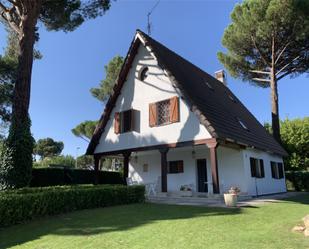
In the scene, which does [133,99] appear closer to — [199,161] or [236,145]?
[199,161]

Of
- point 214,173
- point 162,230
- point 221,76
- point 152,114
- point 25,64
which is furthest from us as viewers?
point 221,76

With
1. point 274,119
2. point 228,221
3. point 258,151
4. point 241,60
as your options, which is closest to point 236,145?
point 258,151

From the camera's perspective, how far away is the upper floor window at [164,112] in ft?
47.6

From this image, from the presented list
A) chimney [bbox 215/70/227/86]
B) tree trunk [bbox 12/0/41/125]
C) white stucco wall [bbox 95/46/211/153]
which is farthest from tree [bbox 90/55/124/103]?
tree trunk [bbox 12/0/41/125]

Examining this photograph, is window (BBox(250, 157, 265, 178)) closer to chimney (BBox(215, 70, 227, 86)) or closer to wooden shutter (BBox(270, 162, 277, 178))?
wooden shutter (BBox(270, 162, 277, 178))

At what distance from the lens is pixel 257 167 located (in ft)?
54.9

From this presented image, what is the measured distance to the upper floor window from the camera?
14.5 metres

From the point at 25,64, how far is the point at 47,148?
206 ft

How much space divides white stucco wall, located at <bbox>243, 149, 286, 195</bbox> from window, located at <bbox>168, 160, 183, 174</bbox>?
12.0ft

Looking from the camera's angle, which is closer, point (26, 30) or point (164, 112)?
point (26, 30)

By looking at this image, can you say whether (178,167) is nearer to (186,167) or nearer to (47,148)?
(186,167)

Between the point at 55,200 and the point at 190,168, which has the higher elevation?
the point at 190,168

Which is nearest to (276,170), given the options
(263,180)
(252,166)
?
(263,180)

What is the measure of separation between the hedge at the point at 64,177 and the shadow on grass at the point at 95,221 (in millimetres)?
9399
